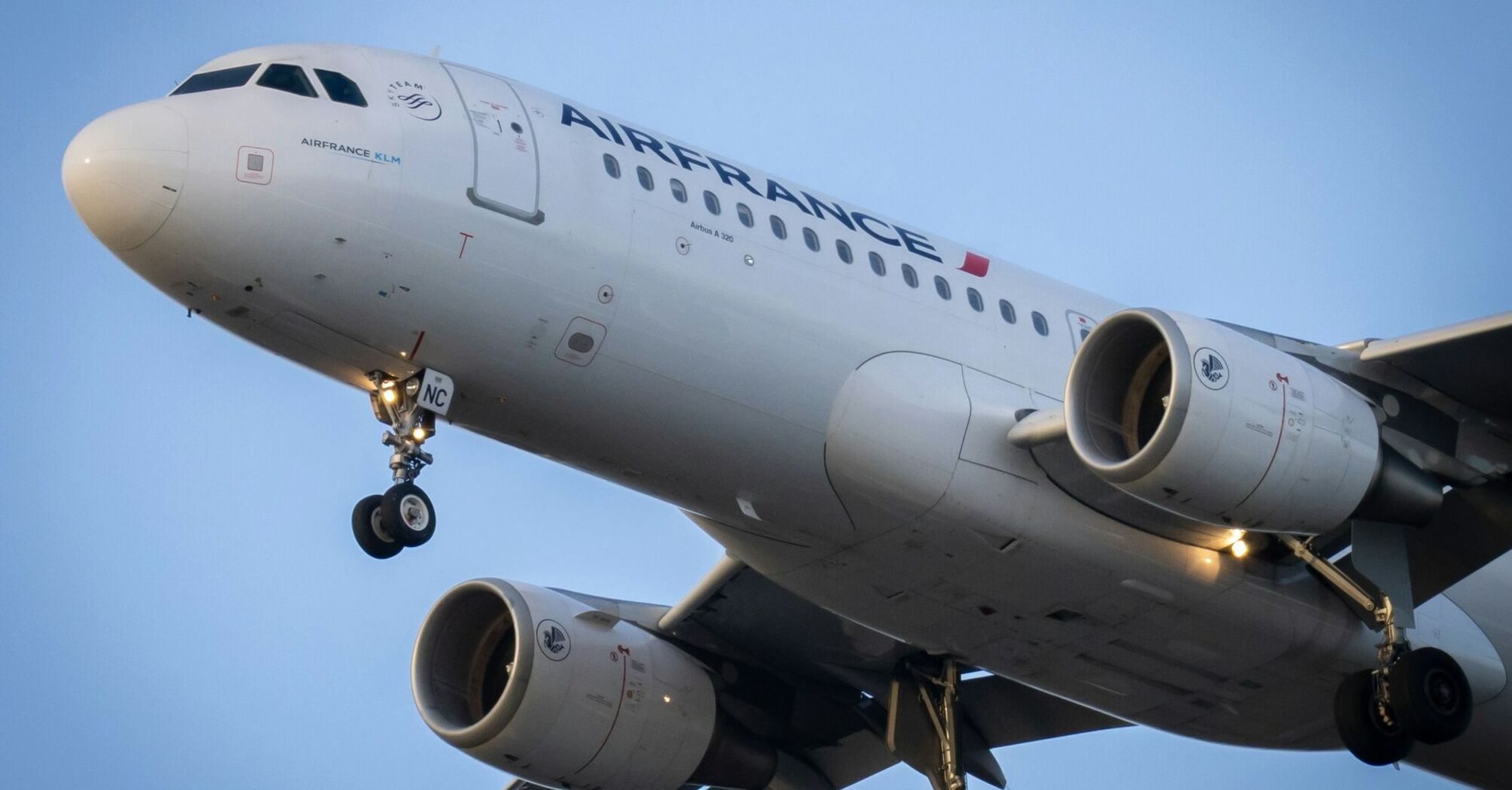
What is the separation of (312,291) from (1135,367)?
622 centimetres

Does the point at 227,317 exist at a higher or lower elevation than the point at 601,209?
lower

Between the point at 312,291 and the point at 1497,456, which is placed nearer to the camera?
the point at 312,291

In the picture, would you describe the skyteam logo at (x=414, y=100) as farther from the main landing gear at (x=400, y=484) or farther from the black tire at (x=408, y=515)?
the black tire at (x=408, y=515)

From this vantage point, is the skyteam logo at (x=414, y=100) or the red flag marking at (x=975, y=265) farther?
the red flag marking at (x=975, y=265)

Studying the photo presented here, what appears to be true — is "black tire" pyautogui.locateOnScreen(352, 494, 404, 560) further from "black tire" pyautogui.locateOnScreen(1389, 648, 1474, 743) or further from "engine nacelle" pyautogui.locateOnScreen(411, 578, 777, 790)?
"black tire" pyautogui.locateOnScreen(1389, 648, 1474, 743)

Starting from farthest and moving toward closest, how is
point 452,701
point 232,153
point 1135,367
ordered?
point 452,701, point 1135,367, point 232,153

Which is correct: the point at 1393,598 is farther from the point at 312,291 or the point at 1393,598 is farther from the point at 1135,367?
the point at 312,291

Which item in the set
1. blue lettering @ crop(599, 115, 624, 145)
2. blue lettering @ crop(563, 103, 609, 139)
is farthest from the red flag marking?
blue lettering @ crop(563, 103, 609, 139)

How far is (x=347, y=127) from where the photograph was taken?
603 inches

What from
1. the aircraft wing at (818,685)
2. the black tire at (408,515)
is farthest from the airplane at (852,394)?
the aircraft wing at (818,685)

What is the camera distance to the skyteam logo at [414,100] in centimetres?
1565

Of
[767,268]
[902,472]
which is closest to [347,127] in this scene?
[767,268]

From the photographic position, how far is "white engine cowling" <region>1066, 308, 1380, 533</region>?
15.1 m

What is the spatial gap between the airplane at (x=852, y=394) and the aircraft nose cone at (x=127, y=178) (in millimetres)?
25
